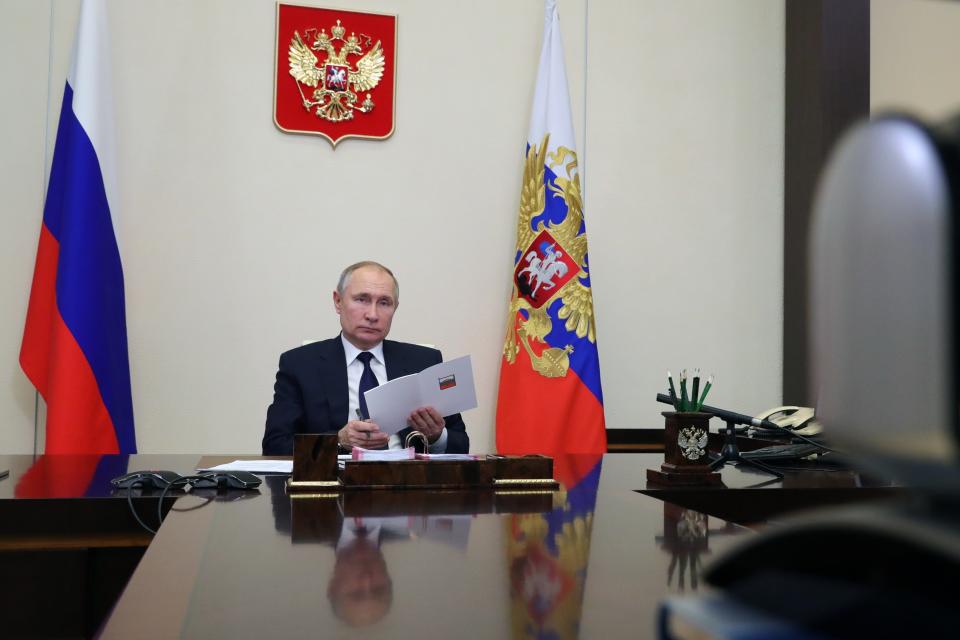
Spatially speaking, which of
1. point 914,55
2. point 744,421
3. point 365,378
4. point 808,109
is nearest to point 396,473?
point 744,421

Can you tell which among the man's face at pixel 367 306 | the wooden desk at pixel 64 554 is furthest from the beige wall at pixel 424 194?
the wooden desk at pixel 64 554

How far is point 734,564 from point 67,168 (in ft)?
13.9

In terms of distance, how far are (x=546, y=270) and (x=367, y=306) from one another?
121 cm

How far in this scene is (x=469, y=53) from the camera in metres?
4.72

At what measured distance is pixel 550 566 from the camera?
1.17 meters

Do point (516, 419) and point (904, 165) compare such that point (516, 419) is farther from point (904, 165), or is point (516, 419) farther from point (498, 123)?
point (904, 165)

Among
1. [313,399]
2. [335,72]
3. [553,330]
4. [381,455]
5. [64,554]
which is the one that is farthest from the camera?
[335,72]

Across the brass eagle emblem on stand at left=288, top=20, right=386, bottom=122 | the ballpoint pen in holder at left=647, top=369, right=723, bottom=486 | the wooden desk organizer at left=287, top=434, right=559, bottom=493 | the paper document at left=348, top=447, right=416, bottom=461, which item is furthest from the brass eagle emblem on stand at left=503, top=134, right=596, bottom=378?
the wooden desk organizer at left=287, top=434, right=559, bottom=493

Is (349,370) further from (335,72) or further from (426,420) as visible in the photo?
(335,72)

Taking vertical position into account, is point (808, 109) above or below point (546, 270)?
above

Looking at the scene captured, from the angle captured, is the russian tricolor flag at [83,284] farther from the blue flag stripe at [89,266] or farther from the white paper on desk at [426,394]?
the white paper on desk at [426,394]

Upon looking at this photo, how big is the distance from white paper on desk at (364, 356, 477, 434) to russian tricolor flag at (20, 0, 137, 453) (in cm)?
195

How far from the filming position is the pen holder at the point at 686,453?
2275mm

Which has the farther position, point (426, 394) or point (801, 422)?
point (801, 422)
